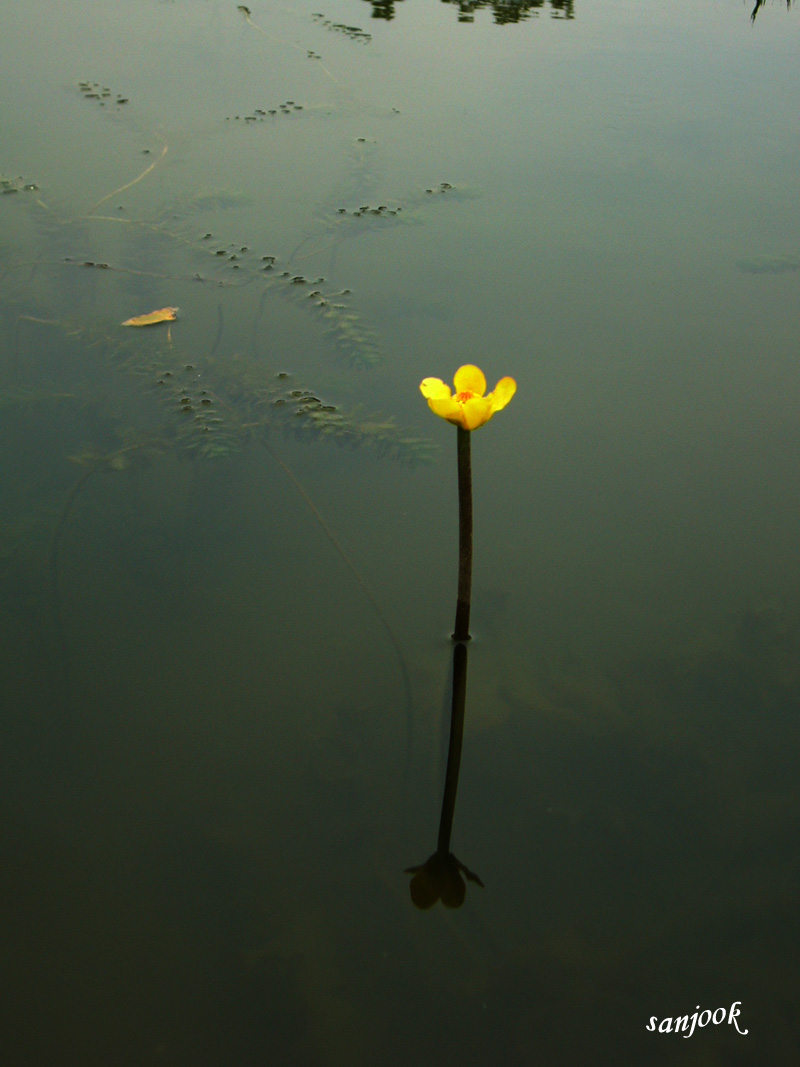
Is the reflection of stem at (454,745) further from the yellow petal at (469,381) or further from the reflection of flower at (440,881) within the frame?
the yellow petal at (469,381)

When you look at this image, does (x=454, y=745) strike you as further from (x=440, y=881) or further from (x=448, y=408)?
(x=448, y=408)


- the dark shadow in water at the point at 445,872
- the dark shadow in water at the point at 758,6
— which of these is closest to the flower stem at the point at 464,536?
the dark shadow in water at the point at 445,872

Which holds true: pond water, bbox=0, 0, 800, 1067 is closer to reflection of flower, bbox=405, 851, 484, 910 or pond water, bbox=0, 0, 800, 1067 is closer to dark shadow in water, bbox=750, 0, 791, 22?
reflection of flower, bbox=405, 851, 484, 910

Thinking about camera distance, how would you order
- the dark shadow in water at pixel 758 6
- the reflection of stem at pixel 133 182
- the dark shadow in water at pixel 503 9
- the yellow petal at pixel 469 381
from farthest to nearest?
the dark shadow in water at pixel 758 6 < the dark shadow in water at pixel 503 9 < the reflection of stem at pixel 133 182 < the yellow petal at pixel 469 381

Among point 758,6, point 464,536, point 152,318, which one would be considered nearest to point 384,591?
point 464,536

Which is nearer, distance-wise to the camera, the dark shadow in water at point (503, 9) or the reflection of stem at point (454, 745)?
the reflection of stem at point (454, 745)

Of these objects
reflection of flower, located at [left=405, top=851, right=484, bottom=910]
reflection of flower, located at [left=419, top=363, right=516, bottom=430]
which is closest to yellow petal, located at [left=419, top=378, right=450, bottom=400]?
reflection of flower, located at [left=419, top=363, right=516, bottom=430]

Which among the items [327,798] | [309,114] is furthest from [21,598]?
[309,114]
